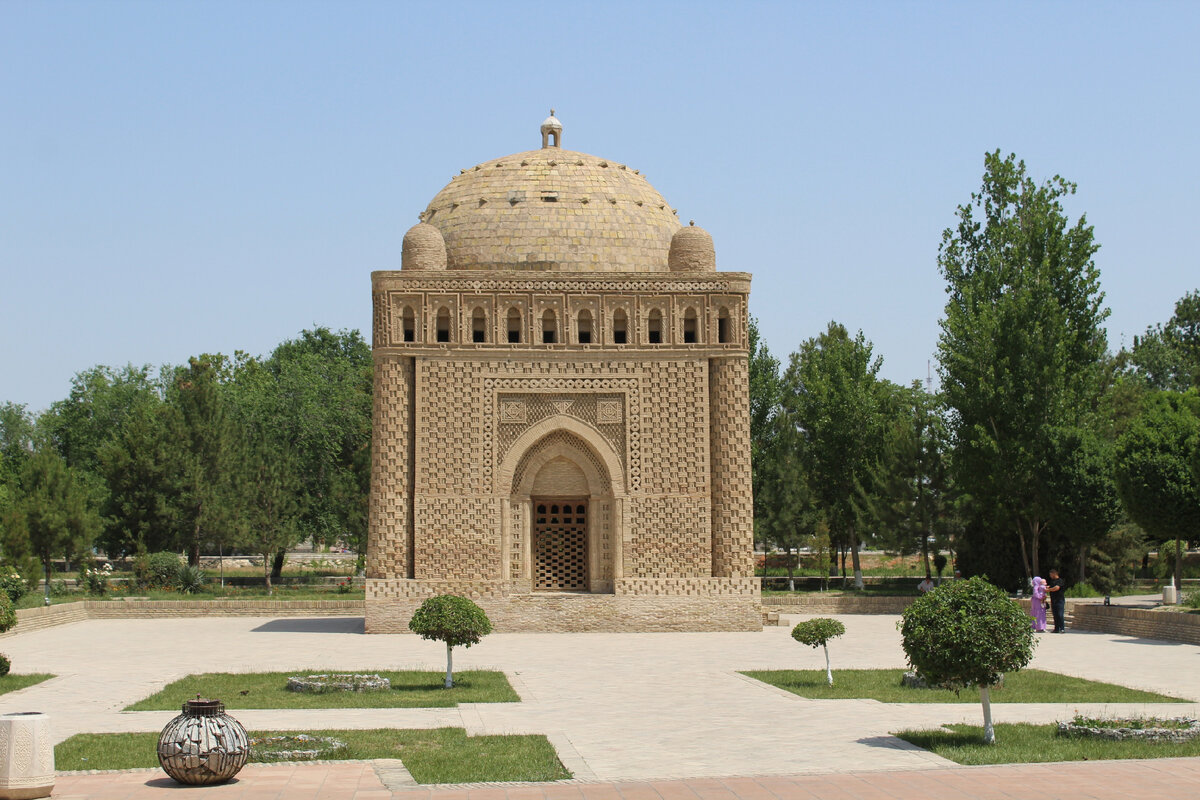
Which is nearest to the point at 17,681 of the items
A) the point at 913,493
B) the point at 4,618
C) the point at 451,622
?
the point at 4,618

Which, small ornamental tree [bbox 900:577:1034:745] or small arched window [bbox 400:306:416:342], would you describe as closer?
small ornamental tree [bbox 900:577:1034:745]

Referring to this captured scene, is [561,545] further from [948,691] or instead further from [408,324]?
[948,691]

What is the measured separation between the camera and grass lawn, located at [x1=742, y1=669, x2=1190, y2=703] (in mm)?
14797

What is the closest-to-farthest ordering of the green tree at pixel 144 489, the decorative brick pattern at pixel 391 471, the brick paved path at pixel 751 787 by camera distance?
the brick paved path at pixel 751 787, the decorative brick pattern at pixel 391 471, the green tree at pixel 144 489

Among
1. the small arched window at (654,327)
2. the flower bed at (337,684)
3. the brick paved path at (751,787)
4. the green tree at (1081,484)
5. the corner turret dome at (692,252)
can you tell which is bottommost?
the brick paved path at (751,787)

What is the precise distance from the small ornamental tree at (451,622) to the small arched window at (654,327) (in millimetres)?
11427

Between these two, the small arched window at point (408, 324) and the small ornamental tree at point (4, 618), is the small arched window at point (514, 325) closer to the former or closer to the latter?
the small arched window at point (408, 324)

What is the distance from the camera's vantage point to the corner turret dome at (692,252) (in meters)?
27.5

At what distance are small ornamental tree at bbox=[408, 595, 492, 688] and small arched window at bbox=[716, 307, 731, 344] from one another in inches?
466

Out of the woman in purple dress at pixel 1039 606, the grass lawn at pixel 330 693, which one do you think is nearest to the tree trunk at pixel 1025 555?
the woman in purple dress at pixel 1039 606

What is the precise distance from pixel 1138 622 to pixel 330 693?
1498 centimetres

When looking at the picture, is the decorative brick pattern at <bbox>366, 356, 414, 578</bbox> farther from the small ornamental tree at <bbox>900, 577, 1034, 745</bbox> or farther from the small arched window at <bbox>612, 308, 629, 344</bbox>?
the small ornamental tree at <bbox>900, 577, 1034, 745</bbox>

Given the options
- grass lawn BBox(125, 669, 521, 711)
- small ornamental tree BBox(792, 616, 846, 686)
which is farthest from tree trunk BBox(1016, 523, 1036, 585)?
grass lawn BBox(125, 669, 521, 711)

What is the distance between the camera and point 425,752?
11.3 meters
